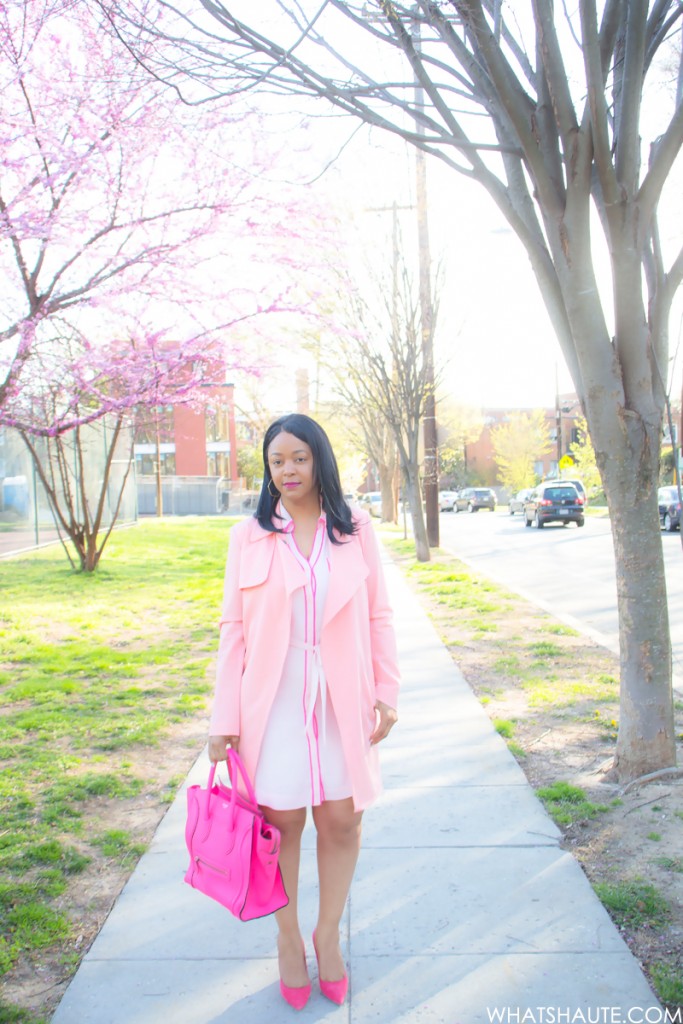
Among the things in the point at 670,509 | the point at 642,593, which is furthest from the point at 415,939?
the point at 670,509

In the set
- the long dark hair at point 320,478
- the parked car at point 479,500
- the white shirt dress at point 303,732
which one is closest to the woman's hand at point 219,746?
the white shirt dress at point 303,732

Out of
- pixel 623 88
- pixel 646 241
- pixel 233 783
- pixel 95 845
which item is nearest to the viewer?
pixel 233 783

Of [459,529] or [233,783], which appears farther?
[459,529]

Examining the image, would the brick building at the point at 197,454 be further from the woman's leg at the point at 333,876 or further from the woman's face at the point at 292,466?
the woman's leg at the point at 333,876

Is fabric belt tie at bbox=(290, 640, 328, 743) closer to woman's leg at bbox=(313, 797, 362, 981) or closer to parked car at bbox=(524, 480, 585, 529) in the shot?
woman's leg at bbox=(313, 797, 362, 981)

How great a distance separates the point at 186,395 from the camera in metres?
11.0

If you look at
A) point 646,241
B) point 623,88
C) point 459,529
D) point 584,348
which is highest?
point 623,88

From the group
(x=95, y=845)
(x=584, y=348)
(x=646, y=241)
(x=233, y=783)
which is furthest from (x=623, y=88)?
(x=95, y=845)

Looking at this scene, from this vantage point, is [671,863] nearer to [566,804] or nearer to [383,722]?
[566,804]

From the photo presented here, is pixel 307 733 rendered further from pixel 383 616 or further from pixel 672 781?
pixel 672 781

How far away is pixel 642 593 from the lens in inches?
171

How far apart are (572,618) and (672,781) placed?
6116 mm

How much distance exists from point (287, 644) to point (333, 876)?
751mm

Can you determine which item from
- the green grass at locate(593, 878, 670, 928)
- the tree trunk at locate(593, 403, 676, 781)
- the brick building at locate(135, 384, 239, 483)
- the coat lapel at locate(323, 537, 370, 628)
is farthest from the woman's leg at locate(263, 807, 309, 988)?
the brick building at locate(135, 384, 239, 483)
